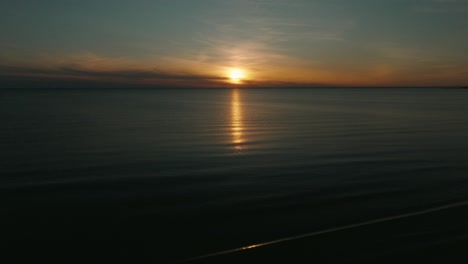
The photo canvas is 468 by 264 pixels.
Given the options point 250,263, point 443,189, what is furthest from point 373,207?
point 250,263

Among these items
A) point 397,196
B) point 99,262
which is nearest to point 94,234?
point 99,262

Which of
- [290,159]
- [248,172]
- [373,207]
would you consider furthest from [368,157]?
[373,207]

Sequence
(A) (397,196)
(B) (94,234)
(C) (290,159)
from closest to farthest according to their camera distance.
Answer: (B) (94,234) < (A) (397,196) < (C) (290,159)

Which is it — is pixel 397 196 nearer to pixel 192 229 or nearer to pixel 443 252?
pixel 443 252

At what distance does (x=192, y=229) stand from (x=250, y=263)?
7.05 feet

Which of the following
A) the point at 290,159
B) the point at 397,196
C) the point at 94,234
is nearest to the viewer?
the point at 94,234

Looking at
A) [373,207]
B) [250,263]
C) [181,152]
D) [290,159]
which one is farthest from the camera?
[181,152]

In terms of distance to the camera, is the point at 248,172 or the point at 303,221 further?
the point at 248,172

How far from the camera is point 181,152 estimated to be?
62.0ft

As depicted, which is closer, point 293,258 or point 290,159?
point 293,258

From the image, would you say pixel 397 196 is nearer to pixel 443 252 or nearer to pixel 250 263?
pixel 443 252

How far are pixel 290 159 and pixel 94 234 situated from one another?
10556 millimetres

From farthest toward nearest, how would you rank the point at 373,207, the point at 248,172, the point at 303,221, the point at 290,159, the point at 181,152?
the point at 181,152 < the point at 290,159 < the point at 248,172 < the point at 373,207 < the point at 303,221

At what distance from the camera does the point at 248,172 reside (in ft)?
46.7
